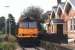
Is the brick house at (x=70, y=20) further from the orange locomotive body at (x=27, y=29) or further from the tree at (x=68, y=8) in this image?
the orange locomotive body at (x=27, y=29)

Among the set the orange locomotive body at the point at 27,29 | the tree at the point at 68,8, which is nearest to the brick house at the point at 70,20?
the tree at the point at 68,8

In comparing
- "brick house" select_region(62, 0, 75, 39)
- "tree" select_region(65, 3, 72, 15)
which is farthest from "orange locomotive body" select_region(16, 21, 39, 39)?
"tree" select_region(65, 3, 72, 15)

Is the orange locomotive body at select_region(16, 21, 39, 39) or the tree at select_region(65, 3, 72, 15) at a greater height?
the tree at select_region(65, 3, 72, 15)

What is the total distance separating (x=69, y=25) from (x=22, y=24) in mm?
8068

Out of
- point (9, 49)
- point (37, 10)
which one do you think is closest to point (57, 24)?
point (9, 49)

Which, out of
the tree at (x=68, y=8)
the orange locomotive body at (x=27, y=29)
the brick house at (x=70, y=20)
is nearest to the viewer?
the orange locomotive body at (x=27, y=29)

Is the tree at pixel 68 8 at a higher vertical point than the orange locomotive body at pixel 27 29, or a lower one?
higher

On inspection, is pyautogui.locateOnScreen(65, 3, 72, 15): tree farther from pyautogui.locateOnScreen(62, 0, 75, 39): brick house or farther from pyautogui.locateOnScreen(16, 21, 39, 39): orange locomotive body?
pyautogui.locateOnScreen(16, 21, 39, 39): orange locomotive body

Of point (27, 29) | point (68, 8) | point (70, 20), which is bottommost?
point (27, 29)

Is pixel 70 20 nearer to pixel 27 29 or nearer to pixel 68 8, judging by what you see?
pixel 68 8

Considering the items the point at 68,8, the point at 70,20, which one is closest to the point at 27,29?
the point at 70,20

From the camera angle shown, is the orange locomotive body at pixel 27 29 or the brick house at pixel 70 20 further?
the brick house at pixel 70 20

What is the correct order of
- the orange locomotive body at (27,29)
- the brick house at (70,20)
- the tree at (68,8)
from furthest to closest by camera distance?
the tree at (68,8), the brick house at (70,20), the orange locomotive body at (27,29)

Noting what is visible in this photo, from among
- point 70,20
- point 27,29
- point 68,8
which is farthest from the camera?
point 68,8
